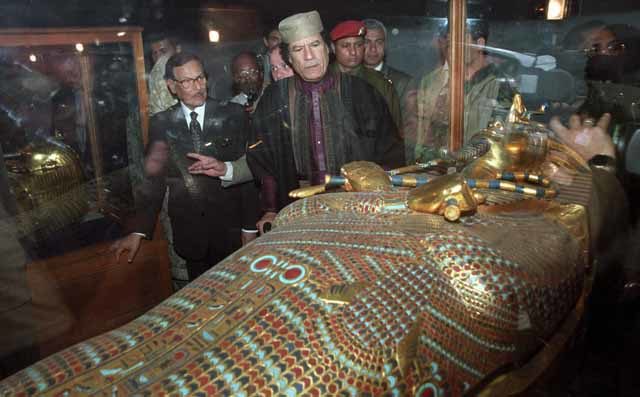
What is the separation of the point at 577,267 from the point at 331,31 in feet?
3.99

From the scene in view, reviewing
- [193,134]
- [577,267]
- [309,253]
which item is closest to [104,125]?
[193,134]

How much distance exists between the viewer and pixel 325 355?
1.00 m

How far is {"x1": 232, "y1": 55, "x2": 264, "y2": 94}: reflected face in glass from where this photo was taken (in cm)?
193

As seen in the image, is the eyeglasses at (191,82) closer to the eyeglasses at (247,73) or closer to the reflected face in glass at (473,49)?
the eyeglasses at (247,73)

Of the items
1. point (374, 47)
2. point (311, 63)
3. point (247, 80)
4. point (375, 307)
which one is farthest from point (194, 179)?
point (375, 307)

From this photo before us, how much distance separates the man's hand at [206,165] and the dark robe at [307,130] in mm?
124

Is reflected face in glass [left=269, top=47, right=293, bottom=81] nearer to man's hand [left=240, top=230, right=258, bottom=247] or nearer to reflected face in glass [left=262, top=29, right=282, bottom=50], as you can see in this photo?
reflected face in glass [left=262, top=29, right=282, bottom=50]

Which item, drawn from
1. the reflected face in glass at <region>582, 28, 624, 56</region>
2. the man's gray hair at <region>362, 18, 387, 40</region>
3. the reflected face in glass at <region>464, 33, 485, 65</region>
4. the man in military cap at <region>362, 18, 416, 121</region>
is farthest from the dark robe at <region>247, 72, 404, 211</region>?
the reflected face in glass at <region>582, 28, 624, 56</region>

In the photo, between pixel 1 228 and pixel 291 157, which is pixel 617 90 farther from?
pixel 1 228

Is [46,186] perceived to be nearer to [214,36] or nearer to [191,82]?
[191,82]

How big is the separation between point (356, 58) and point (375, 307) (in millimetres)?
1286

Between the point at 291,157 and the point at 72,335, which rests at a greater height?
the point at 291,157

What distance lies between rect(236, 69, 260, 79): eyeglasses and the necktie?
0.76ft

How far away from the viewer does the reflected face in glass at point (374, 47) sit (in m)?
2.11
